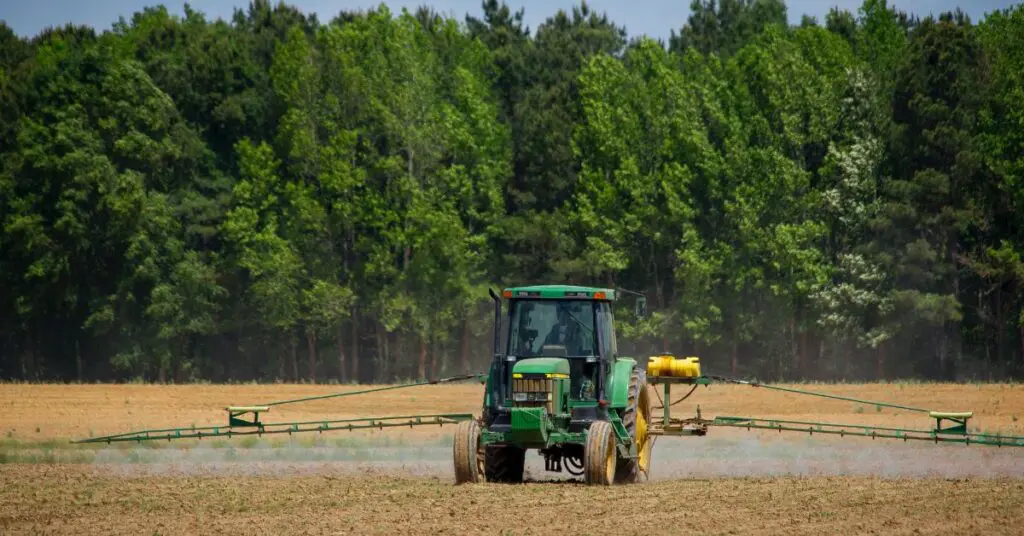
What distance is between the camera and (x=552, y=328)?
2391 centimetres

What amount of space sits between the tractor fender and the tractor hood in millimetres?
827

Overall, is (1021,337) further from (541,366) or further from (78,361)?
(541,366)

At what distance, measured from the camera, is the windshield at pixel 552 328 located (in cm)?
2369

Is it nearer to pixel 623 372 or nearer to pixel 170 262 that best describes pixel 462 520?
pixel 623 372

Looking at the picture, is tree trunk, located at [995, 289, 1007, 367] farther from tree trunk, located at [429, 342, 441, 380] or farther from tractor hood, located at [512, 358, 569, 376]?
tractor hood, located at [512, 358, 569, 376]

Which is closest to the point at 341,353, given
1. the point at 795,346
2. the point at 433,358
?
the point at 433,358

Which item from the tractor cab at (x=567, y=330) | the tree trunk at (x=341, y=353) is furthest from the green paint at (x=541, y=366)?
the tree trunk at (x=341, y=353)

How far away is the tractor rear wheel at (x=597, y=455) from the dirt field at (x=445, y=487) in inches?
12.3

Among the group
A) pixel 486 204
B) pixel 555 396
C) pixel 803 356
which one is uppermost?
pixel 486 204

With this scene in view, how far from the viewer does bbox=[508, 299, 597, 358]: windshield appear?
23.7 meters

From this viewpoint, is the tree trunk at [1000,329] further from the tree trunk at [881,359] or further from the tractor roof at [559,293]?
the tractor roof at [559,293]

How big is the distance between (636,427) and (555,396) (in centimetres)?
248

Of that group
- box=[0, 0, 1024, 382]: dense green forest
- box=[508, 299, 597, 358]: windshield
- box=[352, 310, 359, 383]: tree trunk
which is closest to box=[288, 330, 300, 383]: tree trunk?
box=[0, 0, 1024, 382]: dense green forest

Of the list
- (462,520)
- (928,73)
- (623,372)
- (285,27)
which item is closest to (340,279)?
(285,27)
